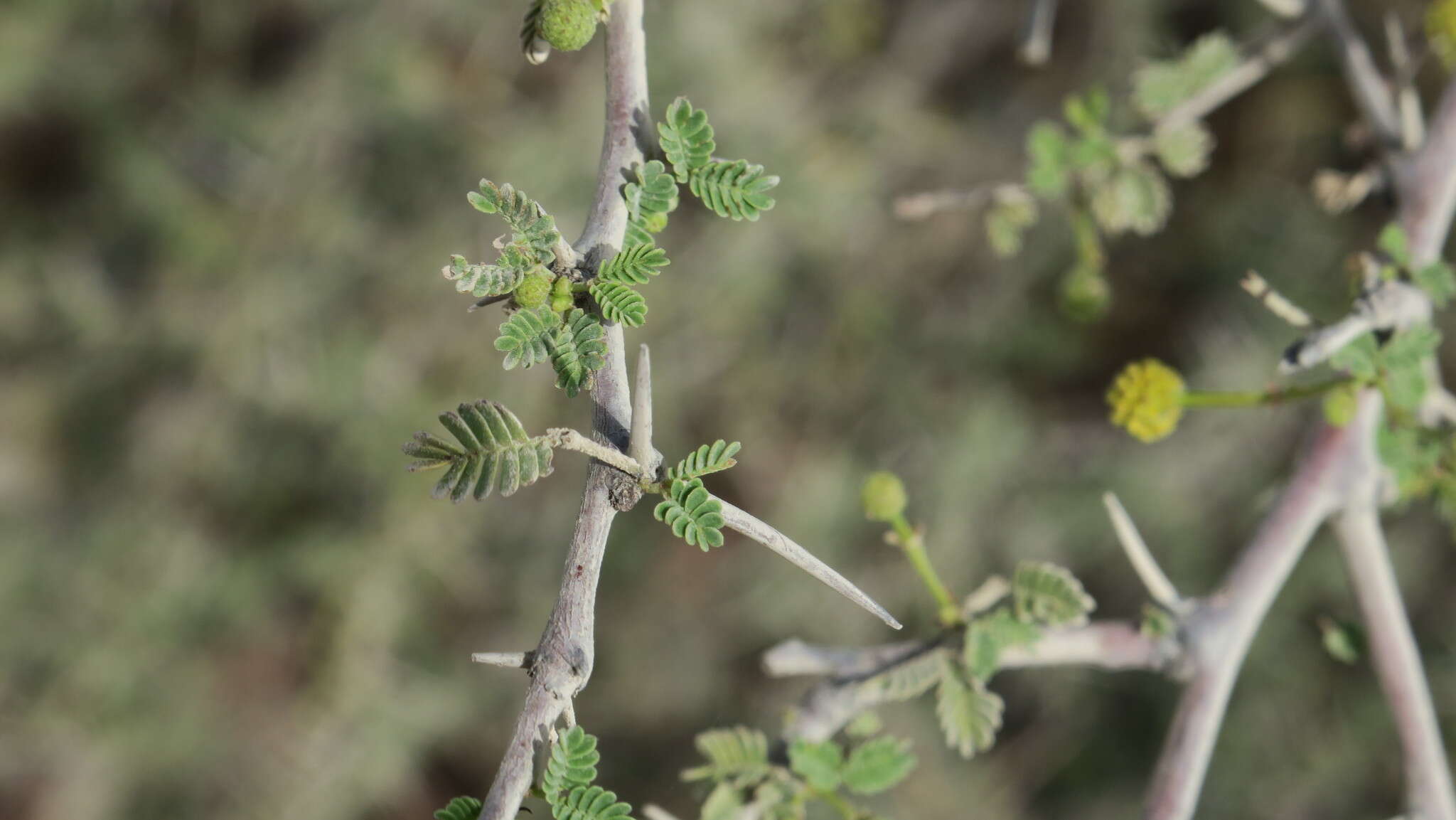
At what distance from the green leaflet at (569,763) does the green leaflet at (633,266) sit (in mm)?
407

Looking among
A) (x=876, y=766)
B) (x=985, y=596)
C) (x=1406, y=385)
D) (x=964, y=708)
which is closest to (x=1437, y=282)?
(x=1406, y=385)

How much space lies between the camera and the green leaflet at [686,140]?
0.98m

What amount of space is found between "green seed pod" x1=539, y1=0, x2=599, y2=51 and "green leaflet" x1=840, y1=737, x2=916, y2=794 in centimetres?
96

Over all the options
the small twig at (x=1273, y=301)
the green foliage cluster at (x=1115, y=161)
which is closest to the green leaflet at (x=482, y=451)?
the small twig at (x=1273, y=301)

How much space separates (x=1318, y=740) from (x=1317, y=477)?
1.81m

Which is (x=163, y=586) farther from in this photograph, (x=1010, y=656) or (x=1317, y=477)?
(x=1317, y=477)

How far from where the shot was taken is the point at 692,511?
90cm

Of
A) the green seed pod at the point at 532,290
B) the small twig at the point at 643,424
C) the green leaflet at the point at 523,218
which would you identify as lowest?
the small twig at the point at 643,424

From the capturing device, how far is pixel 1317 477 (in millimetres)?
1411

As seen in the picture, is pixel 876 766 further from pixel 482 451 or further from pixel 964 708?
pixel 482 451

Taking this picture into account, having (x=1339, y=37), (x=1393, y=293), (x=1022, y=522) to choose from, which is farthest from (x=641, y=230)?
(x=1022, y=522)

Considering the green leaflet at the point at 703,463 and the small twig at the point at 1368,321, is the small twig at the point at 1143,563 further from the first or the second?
the green leaflet at the point at 703,463

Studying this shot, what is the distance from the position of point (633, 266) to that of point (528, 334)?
0.37 feet

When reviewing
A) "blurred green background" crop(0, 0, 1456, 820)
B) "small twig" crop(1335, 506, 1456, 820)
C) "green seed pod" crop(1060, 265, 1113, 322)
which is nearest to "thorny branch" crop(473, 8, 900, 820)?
"small twig" crop(1335, 506, 1456, 820)
